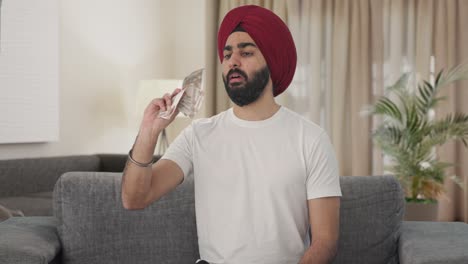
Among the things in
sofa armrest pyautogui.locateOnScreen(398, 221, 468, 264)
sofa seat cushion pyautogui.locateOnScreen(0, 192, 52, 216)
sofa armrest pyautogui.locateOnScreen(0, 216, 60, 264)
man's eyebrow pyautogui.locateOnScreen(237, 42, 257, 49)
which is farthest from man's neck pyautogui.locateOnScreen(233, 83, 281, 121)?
sofa seat cushion pyautogui.locateOnScreen(0, 192, 52, 216)

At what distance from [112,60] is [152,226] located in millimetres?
4234

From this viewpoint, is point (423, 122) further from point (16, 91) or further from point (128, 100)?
point (16, 91)

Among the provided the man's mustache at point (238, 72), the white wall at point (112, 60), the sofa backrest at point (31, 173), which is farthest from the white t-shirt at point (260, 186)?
the white wall at point (112, 60)

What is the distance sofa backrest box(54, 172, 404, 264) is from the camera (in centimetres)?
234

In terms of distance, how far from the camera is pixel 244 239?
2.02 m

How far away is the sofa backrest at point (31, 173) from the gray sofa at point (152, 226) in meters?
2.34

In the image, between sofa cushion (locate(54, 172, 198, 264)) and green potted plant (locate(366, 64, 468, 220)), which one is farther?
green potted plant (locate(366, 64, 468, 220))

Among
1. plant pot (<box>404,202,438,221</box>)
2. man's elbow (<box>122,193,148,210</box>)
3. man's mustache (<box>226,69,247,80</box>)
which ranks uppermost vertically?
man's mustache (<box>226,69,247,80</box>)

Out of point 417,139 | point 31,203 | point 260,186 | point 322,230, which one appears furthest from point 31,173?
point 322,230

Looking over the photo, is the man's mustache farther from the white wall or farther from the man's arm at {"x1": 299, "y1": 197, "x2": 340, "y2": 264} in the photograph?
the white wall

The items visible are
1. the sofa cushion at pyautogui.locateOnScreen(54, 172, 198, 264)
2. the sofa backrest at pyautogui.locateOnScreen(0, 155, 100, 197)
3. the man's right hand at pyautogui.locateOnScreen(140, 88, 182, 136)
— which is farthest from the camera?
the sofa backrest at pyautogui.locateOnScreen(0, 155, 100, 197)

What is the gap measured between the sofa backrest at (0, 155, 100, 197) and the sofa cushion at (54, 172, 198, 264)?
2.38m

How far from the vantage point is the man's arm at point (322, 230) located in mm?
1978

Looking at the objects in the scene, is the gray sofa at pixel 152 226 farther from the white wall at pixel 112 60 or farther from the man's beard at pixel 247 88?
the white wall at pixel 112 60
